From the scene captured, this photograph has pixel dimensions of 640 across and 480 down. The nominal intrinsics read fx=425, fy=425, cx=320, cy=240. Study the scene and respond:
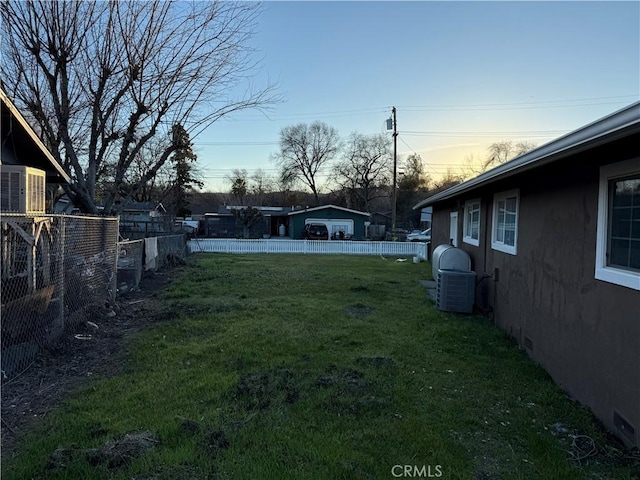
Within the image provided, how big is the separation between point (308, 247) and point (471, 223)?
13.7 meters

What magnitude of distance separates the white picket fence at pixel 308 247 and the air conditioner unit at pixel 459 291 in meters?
14.8

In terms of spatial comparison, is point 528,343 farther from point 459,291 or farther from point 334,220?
point 334,220

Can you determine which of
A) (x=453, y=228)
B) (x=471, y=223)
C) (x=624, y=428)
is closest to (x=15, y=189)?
(x=624, y=428)

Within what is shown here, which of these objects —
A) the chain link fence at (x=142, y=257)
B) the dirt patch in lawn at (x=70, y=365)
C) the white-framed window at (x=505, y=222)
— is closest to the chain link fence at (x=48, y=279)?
the dirt patch in lawn at (x=70, y=365)

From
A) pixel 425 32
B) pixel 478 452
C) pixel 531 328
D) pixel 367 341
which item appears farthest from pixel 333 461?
pixel 425 32

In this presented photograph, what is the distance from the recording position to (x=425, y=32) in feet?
32.1

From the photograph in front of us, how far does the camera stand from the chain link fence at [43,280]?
14.3 feet

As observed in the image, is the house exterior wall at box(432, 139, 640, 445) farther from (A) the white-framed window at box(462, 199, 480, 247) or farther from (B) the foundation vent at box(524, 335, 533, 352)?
(A) the white-framed window at box(462, 199, 480, 247)

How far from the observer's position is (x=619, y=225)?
3.53 metres

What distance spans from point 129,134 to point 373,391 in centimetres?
1204

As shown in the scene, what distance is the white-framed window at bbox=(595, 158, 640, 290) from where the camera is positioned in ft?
10.7

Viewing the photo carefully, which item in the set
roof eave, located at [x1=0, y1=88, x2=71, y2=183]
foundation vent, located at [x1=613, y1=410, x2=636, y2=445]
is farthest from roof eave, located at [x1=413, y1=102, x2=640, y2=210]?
roof eave, located at [x1=0, y1=88, x2=71, y2=183]

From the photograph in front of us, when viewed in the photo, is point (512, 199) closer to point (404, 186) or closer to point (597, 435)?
point (597, 435)

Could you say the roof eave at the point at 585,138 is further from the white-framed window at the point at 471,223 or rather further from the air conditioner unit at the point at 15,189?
the air conditioner unit at the point at 15,189
